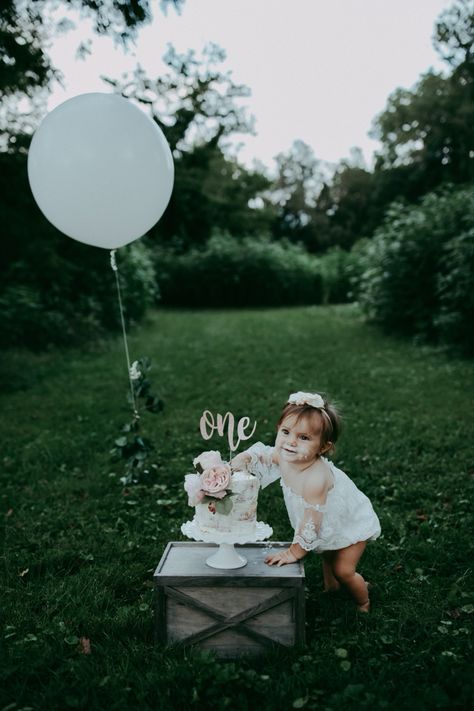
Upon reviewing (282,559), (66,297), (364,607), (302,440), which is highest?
(66,297)

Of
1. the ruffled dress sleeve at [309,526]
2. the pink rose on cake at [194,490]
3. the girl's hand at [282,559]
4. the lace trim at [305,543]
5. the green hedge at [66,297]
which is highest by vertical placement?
the green hedge at [66,297]

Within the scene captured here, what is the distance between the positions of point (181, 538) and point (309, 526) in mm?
1455

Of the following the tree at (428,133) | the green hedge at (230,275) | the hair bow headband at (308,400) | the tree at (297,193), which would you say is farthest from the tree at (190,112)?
the tree at (297,193)

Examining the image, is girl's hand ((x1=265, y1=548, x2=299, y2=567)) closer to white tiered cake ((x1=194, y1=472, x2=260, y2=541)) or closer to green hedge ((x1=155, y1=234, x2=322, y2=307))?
white tiered cake ((x1=194, y1=472, x2=260, y2=541))

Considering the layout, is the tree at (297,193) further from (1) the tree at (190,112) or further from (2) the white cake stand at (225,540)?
(2) the white cake stand at (225,540)

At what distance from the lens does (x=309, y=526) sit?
2.71m

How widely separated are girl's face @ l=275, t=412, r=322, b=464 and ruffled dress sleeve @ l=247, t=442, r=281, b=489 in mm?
169

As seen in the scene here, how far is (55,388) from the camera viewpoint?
845 centimetres

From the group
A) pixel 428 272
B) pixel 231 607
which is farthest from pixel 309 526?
pixel 428 272

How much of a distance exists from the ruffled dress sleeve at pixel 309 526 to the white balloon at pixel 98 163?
2298mm

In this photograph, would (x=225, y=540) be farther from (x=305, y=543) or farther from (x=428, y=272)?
(x=428, y=272)

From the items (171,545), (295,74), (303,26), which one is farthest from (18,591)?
(295,74)

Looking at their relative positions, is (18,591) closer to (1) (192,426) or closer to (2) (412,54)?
(1) (192,426)

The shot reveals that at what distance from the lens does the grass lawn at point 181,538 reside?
242 centimetres
